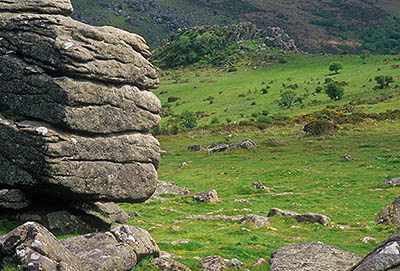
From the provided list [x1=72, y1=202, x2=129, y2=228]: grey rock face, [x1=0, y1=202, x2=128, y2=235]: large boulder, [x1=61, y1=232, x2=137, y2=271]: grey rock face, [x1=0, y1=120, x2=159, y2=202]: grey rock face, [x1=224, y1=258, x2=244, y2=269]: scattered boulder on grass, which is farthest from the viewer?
[x1=72, y1=202, x2=129, y2=228]: grey rock face

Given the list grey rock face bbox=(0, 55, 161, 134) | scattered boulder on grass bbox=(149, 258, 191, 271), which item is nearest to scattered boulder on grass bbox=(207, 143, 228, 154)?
grey rock face bbox=(0, 55, 161, 134)

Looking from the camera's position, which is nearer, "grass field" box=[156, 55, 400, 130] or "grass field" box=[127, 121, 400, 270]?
"grass field" box=[127, 121, 400, 270]

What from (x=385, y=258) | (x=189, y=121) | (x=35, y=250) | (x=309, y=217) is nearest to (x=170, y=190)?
(x=309, y=217)

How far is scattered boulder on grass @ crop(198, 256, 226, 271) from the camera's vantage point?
68.8 ft

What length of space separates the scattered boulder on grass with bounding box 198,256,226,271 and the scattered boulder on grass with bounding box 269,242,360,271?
2614 millimetres

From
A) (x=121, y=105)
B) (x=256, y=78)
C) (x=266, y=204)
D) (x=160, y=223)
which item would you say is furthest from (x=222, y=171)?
(x=256, y=78)

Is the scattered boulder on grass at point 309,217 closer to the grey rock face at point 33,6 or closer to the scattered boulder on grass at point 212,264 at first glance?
the scattered boulder on grass at point 212,264

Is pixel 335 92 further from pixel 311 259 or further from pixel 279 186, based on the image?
pixel 311 259

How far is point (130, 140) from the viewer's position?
26.6 meters

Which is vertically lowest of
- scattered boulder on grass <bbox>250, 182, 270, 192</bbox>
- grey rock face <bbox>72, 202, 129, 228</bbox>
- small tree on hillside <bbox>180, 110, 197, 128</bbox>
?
small tree on hillside <bbox>180, 110, 197, 128</bbox>

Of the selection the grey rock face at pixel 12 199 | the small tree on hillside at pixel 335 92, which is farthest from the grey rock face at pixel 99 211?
the small tree on hillside at pixel 335 92

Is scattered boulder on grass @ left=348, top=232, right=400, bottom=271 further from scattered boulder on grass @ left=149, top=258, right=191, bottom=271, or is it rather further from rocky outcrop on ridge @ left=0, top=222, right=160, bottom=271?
rocky outcrop on ridge @ left=0, top=222, right=160, bottom=271

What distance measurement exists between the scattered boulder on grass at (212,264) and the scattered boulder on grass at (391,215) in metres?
14.4

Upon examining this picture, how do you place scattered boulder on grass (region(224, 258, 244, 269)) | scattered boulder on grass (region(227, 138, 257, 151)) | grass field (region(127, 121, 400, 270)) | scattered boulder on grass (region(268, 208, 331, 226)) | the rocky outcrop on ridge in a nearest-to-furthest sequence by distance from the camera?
the rocky outcrop on ridge
scattered boulder on grass (region(224, 258, 244, 269))
grass field (region(127, 121, 400, 270))
scattered boulder on grass (region(268, 208, 331, 226))
scattered boulder on grass (region(227, 138, 257, 151))
